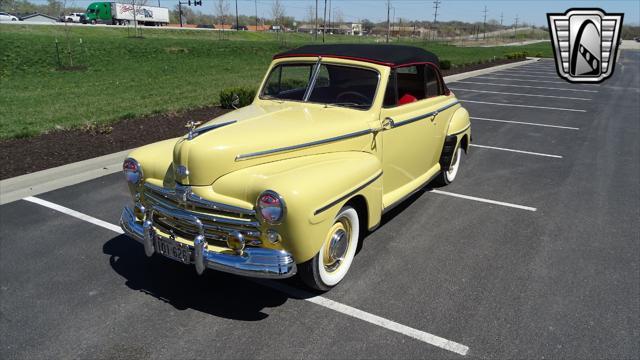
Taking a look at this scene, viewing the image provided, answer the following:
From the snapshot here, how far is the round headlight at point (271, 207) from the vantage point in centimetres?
303

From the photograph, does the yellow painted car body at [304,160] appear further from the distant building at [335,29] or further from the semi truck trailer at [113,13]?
the distant building at [335,29]

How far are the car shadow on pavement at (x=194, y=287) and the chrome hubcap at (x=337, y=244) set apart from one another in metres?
0.39

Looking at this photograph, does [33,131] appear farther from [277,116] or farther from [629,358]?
[629,358]

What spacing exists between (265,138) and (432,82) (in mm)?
2937

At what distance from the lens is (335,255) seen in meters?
3.77

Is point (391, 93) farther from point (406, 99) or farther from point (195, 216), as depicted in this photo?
point (195, 216)

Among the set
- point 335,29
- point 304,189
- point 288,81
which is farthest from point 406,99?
point 335,29

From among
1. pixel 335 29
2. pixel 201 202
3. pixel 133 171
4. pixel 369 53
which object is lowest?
pixel 201 202

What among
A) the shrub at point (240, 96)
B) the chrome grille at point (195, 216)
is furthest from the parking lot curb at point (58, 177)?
the shrub at point (240, 96)

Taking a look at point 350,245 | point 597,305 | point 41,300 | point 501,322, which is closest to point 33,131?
point 41,300

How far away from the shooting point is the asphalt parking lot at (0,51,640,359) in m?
3.10

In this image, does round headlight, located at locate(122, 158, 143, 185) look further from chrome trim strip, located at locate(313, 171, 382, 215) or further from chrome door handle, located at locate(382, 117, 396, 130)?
chrome door handle, located at locate(382, 117, 396, 130)

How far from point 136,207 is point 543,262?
3.69m

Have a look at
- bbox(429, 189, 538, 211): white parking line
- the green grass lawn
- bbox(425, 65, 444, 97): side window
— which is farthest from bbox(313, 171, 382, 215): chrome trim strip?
the green grass lawn
